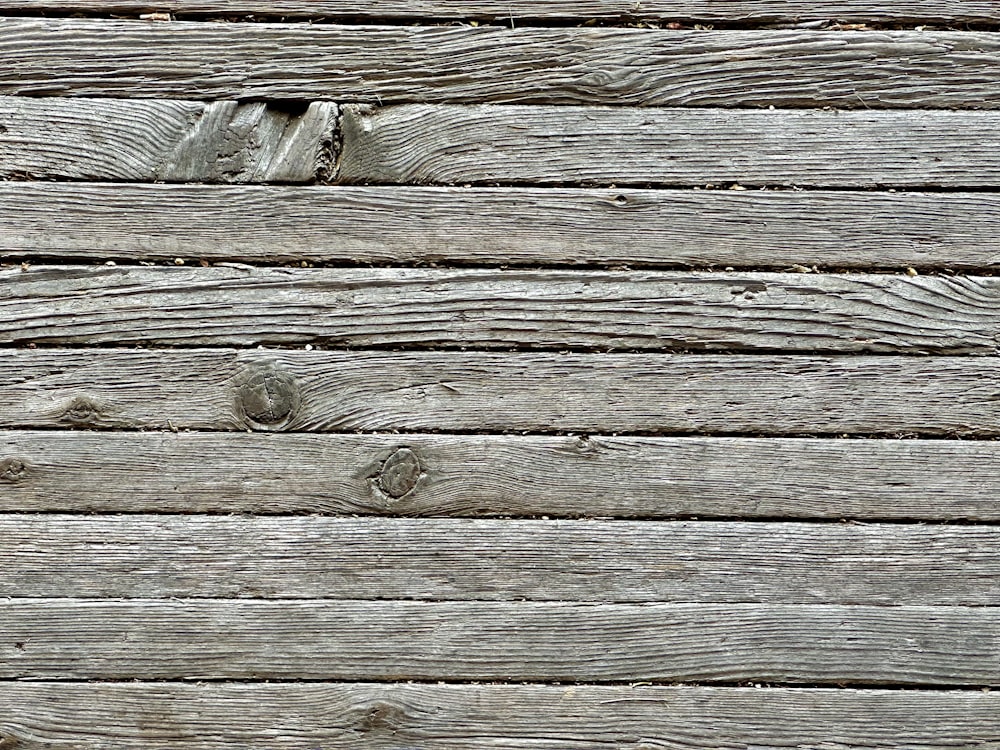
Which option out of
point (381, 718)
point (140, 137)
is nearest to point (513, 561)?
point (381, 718)

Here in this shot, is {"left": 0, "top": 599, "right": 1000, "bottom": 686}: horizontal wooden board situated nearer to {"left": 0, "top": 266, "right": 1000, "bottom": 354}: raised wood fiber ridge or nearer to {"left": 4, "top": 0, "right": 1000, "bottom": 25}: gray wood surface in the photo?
{"left": 0, "top": 266, "right": 1000, "bottom": 354}: raised wood fiber ridge

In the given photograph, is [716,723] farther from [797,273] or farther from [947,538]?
[797,273]

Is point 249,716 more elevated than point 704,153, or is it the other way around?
point 704,153

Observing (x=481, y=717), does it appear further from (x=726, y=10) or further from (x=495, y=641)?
(x=726, y=10)

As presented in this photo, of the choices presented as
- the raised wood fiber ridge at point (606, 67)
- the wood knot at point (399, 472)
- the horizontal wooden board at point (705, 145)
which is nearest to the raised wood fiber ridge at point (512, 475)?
the wood knot at point (399, 472)

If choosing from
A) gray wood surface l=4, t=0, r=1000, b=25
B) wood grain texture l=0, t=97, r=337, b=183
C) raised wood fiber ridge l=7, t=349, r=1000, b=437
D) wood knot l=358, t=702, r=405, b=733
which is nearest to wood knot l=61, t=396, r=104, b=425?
raised wood fiber ridge l=7, t=349, r=1000, b=437

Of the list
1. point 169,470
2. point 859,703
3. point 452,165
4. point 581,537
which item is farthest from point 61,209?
point 859,703

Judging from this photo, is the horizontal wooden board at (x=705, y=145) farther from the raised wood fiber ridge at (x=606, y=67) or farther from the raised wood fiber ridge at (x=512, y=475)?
the raised wood fiber ridge at (x=512, y=475)

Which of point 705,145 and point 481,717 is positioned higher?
point 705,145
